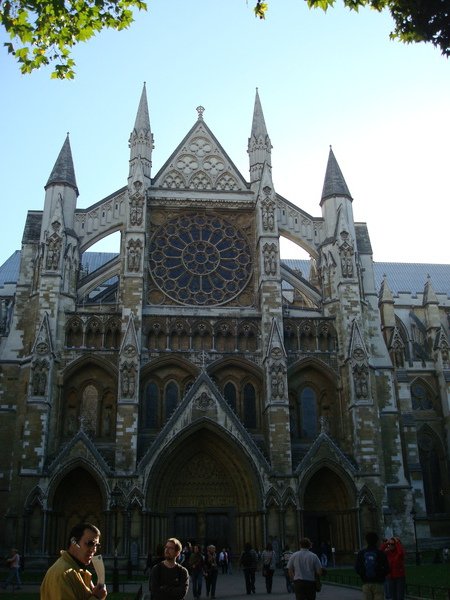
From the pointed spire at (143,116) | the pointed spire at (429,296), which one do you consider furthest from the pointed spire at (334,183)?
the pointed spire at (429,296)

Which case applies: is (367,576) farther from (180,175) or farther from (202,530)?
(180,175)

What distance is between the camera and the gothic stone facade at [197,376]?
27.7 m

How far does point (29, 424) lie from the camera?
2784 centimetres

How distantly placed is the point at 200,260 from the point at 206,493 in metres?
11.8

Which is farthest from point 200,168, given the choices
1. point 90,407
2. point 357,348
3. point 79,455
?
point 79,455

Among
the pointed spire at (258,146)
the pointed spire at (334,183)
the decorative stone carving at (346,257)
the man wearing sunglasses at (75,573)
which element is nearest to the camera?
the man wearing sunglasses at (75,573)

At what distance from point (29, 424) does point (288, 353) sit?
12478 millimetres

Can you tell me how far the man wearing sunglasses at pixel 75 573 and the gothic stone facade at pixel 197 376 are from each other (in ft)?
74.8

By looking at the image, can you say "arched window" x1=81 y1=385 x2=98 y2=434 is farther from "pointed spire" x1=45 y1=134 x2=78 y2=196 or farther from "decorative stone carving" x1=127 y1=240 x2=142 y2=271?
"pointed spire" x1=45 y1=134 x2=78 y2=196

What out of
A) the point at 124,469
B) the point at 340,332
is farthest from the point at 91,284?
the point at 340,332

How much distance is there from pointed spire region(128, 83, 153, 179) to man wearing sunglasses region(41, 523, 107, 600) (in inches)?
1203

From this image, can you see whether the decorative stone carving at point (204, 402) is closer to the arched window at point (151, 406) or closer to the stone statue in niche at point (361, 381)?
the arched window at point (151, 406)

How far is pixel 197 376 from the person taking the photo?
30109mm

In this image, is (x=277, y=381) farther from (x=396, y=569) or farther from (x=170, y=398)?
(x=396, y=569)
